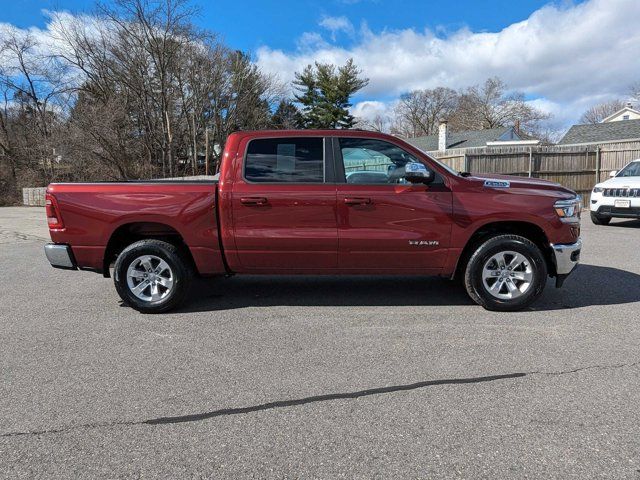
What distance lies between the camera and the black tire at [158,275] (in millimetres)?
4809

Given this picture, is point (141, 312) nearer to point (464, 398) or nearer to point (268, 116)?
point (464, 398)

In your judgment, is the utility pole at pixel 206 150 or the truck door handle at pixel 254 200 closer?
the truck door handle at pixel 254 200

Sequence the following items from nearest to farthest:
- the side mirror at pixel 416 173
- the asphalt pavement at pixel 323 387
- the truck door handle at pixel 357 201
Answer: the asphalt pavement at pixel 323 387 < the side mirror at pixel 416 173 < the truck door handle at pixel 357 201

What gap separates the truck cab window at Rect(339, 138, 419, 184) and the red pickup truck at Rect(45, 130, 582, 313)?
0.04 feet

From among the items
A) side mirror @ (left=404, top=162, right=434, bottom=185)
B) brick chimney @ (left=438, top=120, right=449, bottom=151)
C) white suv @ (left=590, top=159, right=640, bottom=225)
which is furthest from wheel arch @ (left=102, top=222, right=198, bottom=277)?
brick chimney @ (left=438, top=120, right=449, bottom=151)

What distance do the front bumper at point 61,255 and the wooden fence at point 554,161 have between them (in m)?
13.8

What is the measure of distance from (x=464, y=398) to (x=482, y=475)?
78 centimetres

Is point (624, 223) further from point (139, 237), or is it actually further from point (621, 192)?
point (139, 237)

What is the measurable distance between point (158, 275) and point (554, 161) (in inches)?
628

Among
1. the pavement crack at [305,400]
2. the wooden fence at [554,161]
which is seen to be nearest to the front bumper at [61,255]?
the pavement crack at [305,400]

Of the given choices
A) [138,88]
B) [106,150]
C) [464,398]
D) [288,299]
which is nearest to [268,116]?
[138,88]

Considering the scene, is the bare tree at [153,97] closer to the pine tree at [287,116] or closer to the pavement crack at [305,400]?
the pine tree at [287,116]

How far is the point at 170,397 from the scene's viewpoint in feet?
9.98

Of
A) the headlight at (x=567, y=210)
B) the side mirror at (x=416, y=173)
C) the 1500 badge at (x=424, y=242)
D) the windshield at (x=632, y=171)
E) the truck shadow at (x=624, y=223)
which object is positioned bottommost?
the truck shadow at (x=624, y=223)
